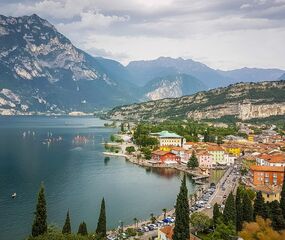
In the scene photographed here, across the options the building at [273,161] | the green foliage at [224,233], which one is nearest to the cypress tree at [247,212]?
the green foliage at [224,233]

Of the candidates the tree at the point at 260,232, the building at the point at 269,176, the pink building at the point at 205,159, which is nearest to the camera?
the tree at the point at 260,232

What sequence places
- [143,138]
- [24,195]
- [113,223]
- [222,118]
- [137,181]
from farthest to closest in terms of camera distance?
[222,118] < [143,138] < [137,181] < [24,195] < [113,223]

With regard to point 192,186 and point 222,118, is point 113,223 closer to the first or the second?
point 192,186

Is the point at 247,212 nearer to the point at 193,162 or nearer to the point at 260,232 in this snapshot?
the point at 260,232

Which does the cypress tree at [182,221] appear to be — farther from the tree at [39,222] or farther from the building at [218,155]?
the building at [218,155]

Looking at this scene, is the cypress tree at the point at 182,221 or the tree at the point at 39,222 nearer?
the tree at the point at 39,222

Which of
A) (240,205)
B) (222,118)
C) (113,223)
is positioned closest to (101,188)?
(113,223)

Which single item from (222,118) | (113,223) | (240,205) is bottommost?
(113,223)
